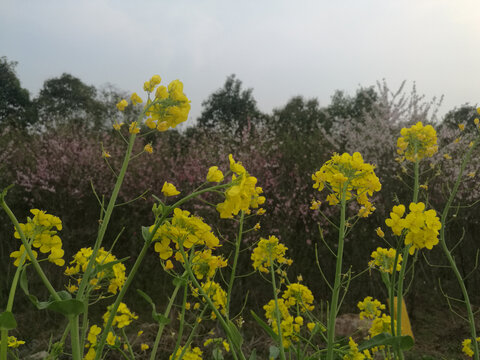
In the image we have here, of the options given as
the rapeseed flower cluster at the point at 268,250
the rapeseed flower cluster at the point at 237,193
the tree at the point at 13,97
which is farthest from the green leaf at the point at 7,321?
the tree at the point at 13,97

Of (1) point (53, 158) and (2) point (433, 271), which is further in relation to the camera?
(1) point (53, 158)

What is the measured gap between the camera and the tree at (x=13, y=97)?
24.2 meters

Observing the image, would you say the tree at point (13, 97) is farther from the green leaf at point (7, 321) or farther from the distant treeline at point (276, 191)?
the green leaf at point (7, 321)

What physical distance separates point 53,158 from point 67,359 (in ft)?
14.1

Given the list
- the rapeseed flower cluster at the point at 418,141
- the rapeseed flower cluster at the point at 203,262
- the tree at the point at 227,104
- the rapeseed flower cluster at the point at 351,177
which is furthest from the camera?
the tree at the point at 227,104

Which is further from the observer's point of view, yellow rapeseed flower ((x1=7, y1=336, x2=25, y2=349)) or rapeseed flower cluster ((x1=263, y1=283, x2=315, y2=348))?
rapeseed flower cluster ((x1=263, y1=283, x2=315, y2=348))

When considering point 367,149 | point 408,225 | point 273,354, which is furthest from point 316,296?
point 408,225

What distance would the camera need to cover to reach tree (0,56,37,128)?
79.3 ft

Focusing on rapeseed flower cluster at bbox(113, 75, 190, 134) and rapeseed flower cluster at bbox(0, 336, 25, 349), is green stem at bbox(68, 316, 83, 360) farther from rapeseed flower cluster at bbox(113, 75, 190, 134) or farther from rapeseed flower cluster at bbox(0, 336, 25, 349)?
rapeseed flower cluster at bbox(0, 336, 25, 349)

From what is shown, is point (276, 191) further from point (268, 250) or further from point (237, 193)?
point (237, 193)

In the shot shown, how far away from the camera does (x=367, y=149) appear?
738 centimetres

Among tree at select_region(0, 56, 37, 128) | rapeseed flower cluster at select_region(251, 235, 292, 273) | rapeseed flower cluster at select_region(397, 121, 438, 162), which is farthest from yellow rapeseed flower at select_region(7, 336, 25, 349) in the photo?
tree at select_region(0, 56, 37, 128)

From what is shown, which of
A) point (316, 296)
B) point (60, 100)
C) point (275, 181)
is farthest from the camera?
point (60, 100)

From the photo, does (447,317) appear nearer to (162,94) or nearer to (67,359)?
(67,359)
